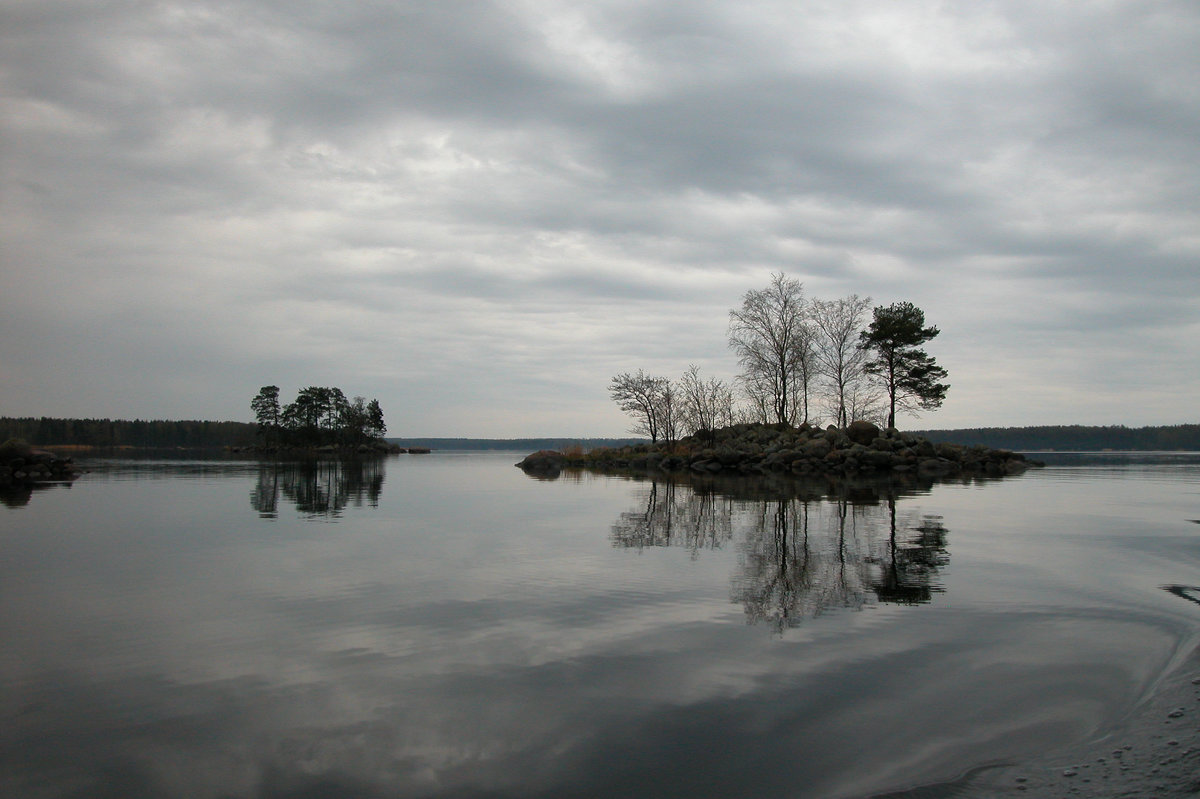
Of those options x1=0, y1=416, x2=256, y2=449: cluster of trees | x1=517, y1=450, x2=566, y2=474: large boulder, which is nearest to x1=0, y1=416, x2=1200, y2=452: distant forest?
x1=0, y1=416, x2=256, y2=449: cluster of trees

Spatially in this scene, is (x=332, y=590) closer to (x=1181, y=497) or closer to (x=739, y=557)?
(x=739, y=557)

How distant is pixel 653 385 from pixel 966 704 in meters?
62.5

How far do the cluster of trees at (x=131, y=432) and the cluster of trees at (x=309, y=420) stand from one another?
22.5 metres

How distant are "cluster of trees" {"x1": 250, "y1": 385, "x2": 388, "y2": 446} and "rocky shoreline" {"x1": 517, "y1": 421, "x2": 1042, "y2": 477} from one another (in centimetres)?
6909

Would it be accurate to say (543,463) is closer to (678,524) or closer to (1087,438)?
(678,524)

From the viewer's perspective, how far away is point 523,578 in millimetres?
10406

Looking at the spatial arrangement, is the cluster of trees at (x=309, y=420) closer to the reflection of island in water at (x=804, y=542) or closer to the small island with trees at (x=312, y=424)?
the small island with trees at (x=312, y=424)

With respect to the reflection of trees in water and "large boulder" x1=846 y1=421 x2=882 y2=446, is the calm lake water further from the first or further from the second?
"large boulder" x1=846 y1=421 x2=882 y2=446

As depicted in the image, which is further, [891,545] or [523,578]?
[891,545]

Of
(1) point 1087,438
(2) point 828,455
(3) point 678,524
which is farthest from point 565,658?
(1) point 1087,438

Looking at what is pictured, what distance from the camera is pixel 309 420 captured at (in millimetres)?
116000

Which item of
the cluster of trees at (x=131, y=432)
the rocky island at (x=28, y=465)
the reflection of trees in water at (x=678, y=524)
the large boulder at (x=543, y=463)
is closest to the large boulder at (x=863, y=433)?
the large boulder at (x=543, y=463)

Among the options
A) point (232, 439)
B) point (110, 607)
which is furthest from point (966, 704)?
point (232, 439)

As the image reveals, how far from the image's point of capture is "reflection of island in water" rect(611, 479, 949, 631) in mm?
9055
